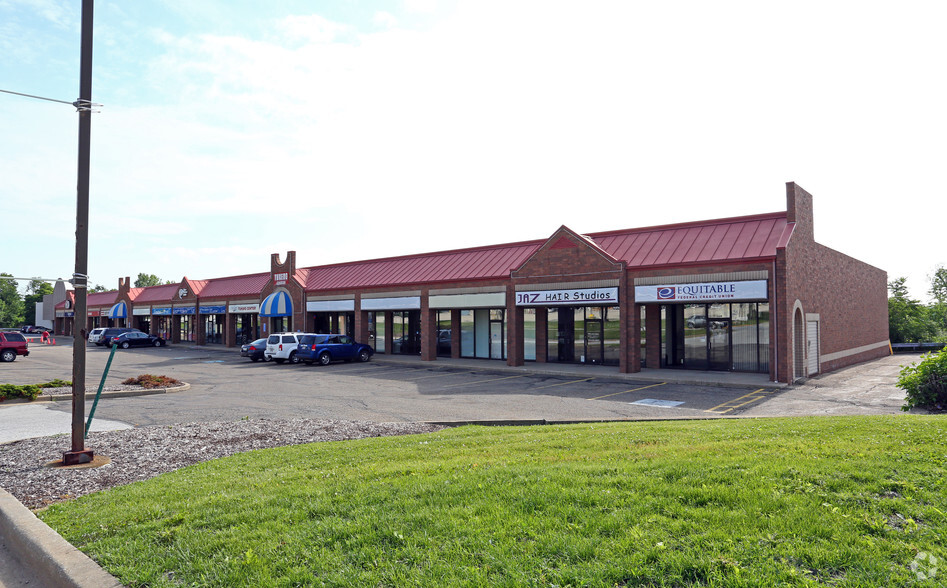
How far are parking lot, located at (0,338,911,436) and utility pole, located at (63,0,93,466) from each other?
12.7ft

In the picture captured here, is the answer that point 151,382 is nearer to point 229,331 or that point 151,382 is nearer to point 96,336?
point 229,331

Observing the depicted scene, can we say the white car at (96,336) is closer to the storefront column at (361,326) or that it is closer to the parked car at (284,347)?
the parked car at (284,347)

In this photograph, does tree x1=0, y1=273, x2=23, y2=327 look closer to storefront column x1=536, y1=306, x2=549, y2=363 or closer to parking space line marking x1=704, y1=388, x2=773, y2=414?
storefront column x1=536, y1=306, x2=549, y2=363

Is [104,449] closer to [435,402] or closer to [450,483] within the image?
[450,483]

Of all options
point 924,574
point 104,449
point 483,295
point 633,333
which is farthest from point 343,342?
point 924,574

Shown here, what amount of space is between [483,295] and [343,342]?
8.47m

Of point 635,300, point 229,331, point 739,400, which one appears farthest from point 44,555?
point 229,331

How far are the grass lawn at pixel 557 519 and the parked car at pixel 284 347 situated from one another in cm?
2395

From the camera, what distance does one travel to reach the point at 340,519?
498 centimetres

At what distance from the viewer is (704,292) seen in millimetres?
21297

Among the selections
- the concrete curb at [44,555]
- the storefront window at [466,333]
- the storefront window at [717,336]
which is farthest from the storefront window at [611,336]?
the concrete curb at [44,555]

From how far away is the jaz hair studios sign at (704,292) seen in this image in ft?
66.4

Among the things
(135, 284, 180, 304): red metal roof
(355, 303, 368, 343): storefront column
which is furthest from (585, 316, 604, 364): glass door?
(135, 284, 180, 304): red metal roof

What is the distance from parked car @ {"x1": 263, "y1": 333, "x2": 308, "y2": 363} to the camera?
100ft
